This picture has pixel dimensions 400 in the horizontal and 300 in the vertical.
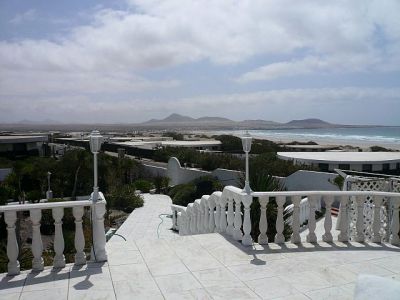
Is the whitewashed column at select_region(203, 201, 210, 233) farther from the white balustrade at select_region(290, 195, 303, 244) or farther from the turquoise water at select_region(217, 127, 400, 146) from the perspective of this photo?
the turquoise water at select_region(217, 127, 400, 146)

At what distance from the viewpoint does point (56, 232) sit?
5098 millimetres

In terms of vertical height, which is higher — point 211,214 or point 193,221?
point 211,214

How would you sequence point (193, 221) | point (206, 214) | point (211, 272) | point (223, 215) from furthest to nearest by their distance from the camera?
1. point (193, 221)
2. point (206, 214)
3. point (223, 215)
4. point (211, 272)

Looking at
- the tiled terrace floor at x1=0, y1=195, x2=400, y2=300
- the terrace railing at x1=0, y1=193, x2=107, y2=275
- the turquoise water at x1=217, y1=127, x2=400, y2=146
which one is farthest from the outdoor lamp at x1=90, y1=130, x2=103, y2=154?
the turquoise water at x1=217, y1=127, x2=400, y2=146

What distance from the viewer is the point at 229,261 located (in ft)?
17.4

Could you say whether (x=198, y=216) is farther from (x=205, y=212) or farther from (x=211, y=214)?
(x=211, y=214)

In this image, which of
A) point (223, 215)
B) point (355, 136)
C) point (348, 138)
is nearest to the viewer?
point (223, 215)

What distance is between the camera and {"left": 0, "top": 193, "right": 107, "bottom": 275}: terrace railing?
482 cm

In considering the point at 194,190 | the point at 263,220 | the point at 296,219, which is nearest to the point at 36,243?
the point at 263,220

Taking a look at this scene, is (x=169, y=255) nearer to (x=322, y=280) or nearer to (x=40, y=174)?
(x=322, y=280)

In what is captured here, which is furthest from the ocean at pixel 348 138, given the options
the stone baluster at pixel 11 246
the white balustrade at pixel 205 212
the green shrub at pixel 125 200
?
the stone baluster at pixel 11 246

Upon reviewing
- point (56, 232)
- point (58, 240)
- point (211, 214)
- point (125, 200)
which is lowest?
point (125, 200)

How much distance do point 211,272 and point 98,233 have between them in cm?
164

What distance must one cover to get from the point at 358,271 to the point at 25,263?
18.8 feet
